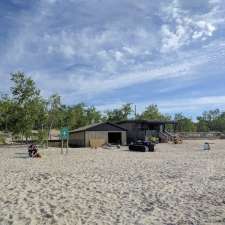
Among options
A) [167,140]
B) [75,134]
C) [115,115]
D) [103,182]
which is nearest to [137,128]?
[167,140]

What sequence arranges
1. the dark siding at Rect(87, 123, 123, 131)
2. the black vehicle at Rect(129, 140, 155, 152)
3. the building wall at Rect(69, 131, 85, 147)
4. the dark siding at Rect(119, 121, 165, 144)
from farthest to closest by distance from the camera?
the dark siding at Rect(119, 121, 165, 144) → the building wall at Rect(69, 131, 85, 147) → the dark siding at Rect(87, 123, 123, 131) → the black vehicle at Rect(129, 140, 155, 152)

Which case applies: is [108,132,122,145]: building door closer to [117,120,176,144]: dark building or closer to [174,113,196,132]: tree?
[117,120,176,144]: dark building

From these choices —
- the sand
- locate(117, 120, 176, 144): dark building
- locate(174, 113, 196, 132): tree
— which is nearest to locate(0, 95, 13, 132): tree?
locate(117, 120, 176, 144): dark building

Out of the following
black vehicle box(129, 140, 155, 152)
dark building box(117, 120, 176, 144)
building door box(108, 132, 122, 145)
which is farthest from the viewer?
dark building box(117, 120, 176, 144)

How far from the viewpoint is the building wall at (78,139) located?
1724 inches

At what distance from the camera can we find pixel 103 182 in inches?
504

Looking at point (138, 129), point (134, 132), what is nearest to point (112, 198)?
point (138, 129)

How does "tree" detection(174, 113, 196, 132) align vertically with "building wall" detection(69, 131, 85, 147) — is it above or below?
above

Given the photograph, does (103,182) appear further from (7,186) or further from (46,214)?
(46,214)

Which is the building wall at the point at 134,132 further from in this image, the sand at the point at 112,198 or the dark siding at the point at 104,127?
the sand at the point at 112,198

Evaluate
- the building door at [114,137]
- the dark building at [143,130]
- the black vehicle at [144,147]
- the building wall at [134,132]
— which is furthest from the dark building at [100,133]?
the black vehicle at [144,147]

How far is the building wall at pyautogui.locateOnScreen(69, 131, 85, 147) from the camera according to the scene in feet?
144

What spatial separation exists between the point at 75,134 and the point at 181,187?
37.3 meters

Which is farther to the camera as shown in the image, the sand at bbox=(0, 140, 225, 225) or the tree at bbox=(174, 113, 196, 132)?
the tree at bbox=(174, 113, 196, 132)
